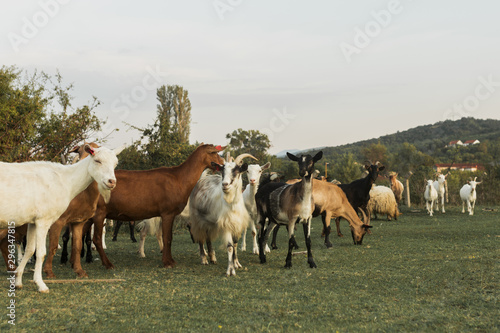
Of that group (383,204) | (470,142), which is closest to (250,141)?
(383,204)

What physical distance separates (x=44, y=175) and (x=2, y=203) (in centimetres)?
74

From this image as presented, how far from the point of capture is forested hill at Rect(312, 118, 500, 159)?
93.8 metres

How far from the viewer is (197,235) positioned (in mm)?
9578

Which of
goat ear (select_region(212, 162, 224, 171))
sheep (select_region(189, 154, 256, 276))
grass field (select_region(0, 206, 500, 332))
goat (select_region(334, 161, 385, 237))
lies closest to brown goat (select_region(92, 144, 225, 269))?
sheep (select_region(189, 154, 256, 276))

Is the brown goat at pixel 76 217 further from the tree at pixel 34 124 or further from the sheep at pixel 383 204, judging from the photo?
the sheep at pixel 383 204

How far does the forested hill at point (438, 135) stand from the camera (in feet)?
308

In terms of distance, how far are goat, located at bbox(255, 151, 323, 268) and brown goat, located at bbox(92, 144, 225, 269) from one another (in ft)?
5.46

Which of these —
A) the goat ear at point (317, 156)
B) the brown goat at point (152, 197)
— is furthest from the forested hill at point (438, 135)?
the brown goat at point (152, 197)

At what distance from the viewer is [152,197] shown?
923cm

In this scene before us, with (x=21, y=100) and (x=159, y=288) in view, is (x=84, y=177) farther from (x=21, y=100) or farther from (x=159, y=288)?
(x=21, y=100)

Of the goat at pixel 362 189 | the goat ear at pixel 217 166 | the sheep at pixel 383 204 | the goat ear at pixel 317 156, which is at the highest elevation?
the goat ear at pixel 317 156

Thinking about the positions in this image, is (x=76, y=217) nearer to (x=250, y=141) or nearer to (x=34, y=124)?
(x=34, y=124)

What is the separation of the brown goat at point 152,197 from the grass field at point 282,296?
0.77 metres

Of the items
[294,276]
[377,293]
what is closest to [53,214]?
[294,276]
